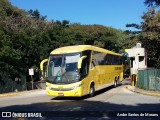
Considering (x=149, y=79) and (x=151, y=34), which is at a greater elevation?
(x=151, y=34)

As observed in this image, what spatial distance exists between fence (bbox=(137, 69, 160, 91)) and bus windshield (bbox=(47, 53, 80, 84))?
8451mm

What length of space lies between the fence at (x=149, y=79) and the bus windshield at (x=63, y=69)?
845 cm

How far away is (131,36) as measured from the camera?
40.3m

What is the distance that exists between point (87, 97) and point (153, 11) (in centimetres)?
1551

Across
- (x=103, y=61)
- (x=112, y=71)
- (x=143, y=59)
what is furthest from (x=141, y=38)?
(x=103, y=61)

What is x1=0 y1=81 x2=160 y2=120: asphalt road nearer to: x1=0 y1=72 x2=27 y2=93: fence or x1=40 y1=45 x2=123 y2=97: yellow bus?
x1=40 y1=45 x2=123 y2=97: yellow bus

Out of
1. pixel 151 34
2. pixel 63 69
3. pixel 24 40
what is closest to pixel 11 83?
pixel 24 40

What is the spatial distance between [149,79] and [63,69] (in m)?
9.70

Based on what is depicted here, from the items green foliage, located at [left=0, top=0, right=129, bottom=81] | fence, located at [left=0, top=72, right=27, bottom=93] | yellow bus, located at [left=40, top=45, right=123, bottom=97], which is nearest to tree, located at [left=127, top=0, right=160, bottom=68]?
green foliage, located at [left=0, top=0, right=129, bottom=81]

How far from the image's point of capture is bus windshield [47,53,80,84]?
2016 cm

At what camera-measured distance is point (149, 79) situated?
2739 cm

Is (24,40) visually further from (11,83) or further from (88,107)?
(88,107)

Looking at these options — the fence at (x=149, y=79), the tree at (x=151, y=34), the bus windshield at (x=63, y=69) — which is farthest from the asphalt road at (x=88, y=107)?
the tree at (x=151, y=34)

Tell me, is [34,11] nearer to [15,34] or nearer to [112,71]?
[15,34]
